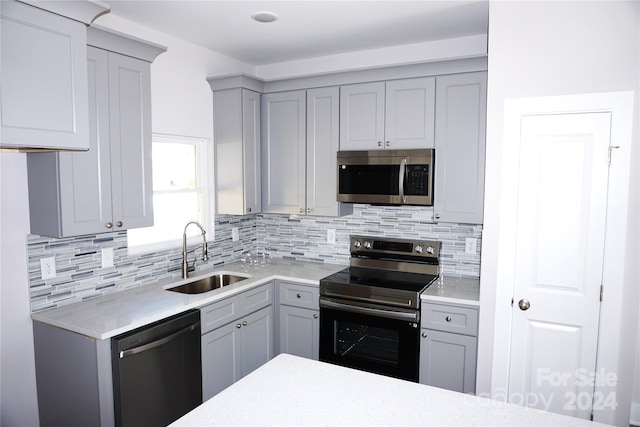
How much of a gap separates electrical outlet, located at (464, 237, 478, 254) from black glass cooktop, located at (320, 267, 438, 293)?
314 mm

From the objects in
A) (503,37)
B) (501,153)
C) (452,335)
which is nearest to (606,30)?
(503,37)

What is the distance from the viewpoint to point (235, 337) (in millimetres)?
2947

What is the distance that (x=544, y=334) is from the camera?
2.41m

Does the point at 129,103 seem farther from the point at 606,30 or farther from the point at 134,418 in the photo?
the point at 606,30

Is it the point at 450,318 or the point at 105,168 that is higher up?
the point at 105,168

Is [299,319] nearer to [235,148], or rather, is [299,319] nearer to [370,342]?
[370,342]

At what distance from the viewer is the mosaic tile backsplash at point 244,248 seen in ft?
8.07

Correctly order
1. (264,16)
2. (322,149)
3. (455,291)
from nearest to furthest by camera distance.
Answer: (264,16), (455,291), (322,149)

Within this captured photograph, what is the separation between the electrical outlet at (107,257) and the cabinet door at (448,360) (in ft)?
6.85

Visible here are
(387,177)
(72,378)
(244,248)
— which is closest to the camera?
(72,378)

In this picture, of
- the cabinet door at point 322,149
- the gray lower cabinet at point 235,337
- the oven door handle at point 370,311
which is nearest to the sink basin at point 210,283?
the gray lower cabinet at point 235,337

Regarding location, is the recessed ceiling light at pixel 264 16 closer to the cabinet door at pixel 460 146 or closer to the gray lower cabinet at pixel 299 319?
the cabinet door at pixel 460 146

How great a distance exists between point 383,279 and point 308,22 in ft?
6.16

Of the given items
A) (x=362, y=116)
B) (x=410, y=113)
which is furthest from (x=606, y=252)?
(x=362, y=116)
